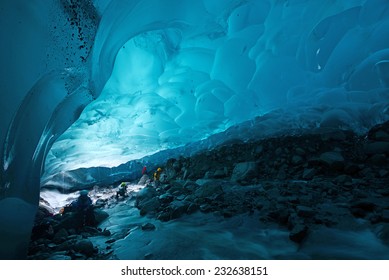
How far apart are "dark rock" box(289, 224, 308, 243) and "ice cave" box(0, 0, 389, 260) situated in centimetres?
1

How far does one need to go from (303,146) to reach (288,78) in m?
2.45

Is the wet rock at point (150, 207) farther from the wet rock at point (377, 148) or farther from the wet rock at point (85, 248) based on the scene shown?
the wet rock at point (377, 148)

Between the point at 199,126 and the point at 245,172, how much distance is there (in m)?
3.46

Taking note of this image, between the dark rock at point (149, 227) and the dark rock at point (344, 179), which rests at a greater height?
the dark rock at point (344, 179)

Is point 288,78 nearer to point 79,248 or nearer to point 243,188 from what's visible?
point 243,188

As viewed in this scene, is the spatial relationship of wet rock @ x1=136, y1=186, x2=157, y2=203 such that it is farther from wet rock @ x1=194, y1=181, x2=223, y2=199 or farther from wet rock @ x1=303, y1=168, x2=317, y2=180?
wet rock @ x1=303, y1=168, x2=317, y2=180

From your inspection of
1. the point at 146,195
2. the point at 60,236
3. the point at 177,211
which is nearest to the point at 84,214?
the point at 60,236

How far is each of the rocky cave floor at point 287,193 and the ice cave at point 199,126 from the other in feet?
0.09

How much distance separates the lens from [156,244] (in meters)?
2.35

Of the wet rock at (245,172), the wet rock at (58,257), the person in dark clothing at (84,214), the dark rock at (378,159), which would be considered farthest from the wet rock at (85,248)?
the dark rock at (378,159)

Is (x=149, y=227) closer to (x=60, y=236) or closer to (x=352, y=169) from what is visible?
(x=60, y=236)

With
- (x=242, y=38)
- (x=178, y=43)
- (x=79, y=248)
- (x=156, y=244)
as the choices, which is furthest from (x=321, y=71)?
(x=79, y=248)

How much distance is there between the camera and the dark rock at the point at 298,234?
6.80 feet

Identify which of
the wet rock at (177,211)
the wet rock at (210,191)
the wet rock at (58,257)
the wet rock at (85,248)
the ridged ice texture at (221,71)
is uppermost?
the ridged ice texture at (221,71)
